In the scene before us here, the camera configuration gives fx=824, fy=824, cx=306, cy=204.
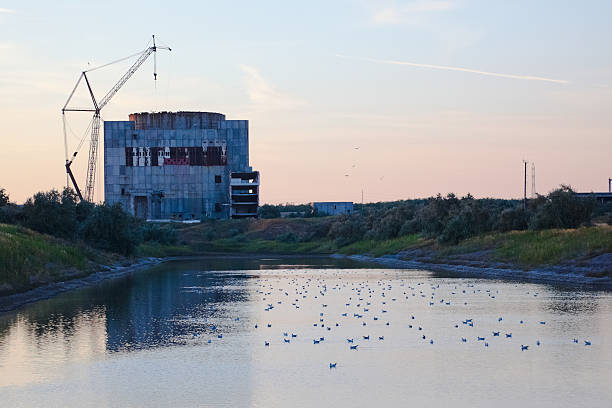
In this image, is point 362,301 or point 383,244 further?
point 383,244

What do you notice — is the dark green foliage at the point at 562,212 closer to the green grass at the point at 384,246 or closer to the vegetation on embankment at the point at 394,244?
the vegetation on embankment at the point at 394,244

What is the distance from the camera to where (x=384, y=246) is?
124312mm

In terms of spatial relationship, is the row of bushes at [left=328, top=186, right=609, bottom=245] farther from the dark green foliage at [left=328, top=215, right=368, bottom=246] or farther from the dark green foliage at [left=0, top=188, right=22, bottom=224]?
the dark green foliage at [left=0, top=188, right=22, bottom=224]

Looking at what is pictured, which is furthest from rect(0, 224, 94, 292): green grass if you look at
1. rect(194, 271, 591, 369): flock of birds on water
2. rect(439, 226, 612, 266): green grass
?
rect(439, 226, 612, 266): green grass

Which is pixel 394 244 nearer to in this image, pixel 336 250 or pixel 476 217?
pixel 476 217

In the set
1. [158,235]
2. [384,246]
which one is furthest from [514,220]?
[158,235]

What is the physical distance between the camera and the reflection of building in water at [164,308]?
1391 inches

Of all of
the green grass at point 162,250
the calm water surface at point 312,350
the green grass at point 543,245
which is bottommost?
the calm water surface at point 312,350

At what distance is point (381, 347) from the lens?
1254 inches

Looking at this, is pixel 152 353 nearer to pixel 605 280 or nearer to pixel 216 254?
pixel 605 280

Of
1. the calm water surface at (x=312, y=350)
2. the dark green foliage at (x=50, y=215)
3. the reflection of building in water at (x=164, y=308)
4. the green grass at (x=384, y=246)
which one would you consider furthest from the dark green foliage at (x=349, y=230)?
the calm water surface at (x=312, y=350)

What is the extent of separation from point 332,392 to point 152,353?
962 centimetres

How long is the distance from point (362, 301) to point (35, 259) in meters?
27.9

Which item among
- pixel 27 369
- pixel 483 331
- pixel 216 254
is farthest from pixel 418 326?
pixel 216 254
